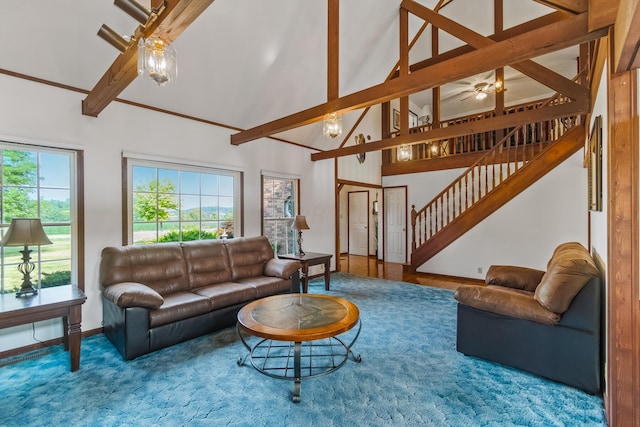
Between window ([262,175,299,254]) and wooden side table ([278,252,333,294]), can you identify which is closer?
wooden side table ([278,252,333,294])

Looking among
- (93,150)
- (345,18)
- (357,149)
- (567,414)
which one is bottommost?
(567,414)

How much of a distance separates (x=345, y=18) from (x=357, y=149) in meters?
2.00

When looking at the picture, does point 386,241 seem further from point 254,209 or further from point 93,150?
point 93,150

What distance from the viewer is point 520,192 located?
5.35 m

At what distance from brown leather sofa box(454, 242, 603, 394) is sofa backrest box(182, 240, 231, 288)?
282cm

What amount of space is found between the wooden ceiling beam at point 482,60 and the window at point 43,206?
2.82 metres

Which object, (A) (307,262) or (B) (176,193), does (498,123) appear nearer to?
(A) (307,262)

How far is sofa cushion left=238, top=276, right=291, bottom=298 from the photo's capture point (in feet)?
11.9

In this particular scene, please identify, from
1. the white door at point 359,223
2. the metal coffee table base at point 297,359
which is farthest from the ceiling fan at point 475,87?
the metal coffee table base at point 297,359

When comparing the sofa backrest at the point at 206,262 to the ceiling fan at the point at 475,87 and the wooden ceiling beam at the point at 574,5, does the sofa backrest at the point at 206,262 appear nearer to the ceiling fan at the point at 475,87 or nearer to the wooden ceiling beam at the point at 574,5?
the wooden ceiling beam at the point at 574,5

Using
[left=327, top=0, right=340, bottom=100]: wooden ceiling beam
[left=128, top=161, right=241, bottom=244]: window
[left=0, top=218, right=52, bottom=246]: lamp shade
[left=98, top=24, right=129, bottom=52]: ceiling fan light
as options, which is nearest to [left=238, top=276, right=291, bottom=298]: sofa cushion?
[left=128, top=161, right=241, bottom=244]: window

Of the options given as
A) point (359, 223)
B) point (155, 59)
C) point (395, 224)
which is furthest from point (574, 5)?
point (359, 223)

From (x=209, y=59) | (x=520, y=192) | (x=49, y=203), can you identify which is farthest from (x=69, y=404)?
(x=520, y=192)

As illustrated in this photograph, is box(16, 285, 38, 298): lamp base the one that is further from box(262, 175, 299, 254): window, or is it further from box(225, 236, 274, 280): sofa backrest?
box(262, 175, 299, 254): window
